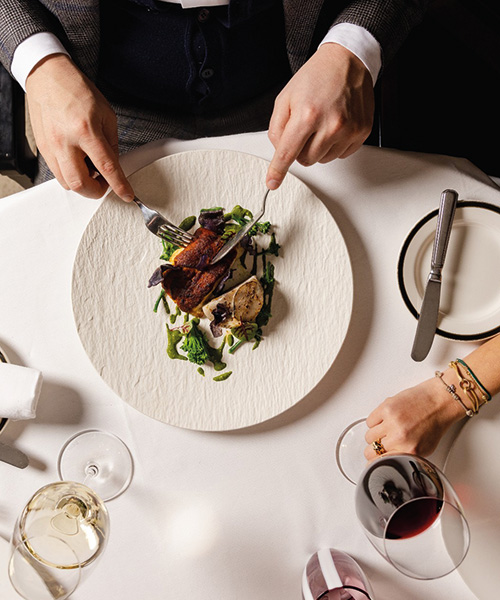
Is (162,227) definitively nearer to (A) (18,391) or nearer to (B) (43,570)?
(A) (18,391)

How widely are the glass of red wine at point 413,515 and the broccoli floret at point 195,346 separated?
326 mm

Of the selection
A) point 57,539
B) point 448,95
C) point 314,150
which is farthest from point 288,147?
point 448,95

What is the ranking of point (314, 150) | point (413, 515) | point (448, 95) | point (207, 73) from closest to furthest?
point (413, 515) → point (314, 150) → point (207, 73) → point (448, 95)

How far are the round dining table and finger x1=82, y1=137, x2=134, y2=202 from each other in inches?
3.2

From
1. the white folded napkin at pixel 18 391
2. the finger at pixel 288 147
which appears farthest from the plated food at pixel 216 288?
the white folded napkin at pixel 18 391

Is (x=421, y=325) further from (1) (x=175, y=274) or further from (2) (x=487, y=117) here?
(2) (x=487, y=117)

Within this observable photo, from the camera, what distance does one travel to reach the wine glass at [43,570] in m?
0.90

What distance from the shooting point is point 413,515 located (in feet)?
2.87

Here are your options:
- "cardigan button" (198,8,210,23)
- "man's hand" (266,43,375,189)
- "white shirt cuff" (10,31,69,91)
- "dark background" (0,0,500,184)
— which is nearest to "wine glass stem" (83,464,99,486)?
"man's hand" (266,43,375,189)

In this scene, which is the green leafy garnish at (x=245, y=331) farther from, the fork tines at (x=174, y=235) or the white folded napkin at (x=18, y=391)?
the white folded napkin at (x=18, y=391)

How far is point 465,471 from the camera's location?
0.99 meters

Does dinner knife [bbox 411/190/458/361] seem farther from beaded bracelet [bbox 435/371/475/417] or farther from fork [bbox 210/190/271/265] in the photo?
fork [bbox 210/190/271/265]

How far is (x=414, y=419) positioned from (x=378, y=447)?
0.26 feet

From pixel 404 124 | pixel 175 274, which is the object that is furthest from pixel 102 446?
pixel 404 124
